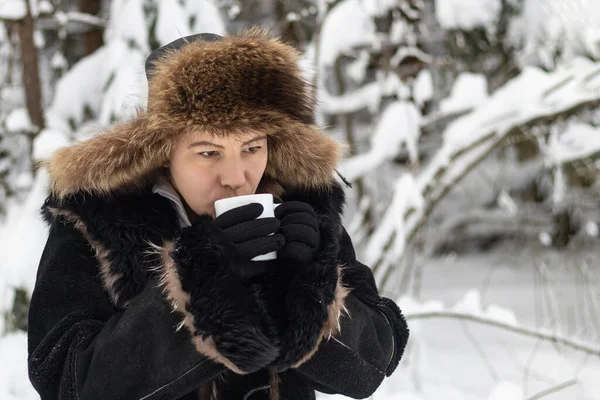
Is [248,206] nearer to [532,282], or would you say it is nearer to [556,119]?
[556,119]

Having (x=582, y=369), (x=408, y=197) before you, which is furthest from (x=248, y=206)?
(x=582, y=369)

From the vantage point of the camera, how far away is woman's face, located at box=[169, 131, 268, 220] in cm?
139

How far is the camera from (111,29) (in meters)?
3.61

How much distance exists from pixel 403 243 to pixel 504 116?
0.82 m

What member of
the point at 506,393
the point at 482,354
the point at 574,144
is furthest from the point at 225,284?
the point at 482,354

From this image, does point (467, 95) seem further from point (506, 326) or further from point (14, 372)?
point (14, 372)

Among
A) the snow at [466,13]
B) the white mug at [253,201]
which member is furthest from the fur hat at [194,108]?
the snow at [466,13]

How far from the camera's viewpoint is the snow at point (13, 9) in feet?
11.2

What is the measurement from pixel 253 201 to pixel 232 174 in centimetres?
12

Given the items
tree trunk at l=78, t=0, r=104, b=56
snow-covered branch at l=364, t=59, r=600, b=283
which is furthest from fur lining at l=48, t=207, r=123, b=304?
tree trunk at l=78, t=0, r=104, b=56

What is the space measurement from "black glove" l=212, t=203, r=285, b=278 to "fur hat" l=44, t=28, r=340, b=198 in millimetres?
198

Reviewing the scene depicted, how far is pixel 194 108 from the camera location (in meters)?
1.37

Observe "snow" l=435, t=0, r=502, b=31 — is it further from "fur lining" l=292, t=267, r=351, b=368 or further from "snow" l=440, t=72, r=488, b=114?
"fur lining" l=292, t=267, r=351, b=368

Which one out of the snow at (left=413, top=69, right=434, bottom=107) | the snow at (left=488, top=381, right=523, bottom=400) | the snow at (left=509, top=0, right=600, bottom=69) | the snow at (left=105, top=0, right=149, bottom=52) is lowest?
the snow at (left=488, top=381, right=523, bottom=400)
